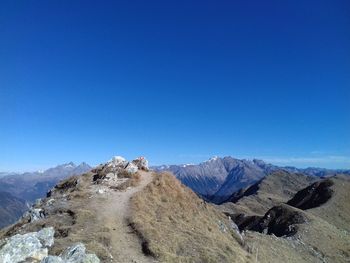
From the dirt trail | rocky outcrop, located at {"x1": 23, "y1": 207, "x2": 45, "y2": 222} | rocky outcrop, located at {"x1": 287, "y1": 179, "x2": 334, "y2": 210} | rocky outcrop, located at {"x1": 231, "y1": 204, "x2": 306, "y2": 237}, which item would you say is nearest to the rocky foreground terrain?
the dirt trail

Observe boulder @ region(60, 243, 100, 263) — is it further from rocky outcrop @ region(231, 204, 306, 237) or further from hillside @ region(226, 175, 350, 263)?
rocky outcrop @ region(231, 204, 306, 237)

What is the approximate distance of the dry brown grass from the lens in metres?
35.5

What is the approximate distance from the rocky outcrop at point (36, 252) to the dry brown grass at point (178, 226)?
21.0ft

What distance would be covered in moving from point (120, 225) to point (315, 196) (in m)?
147

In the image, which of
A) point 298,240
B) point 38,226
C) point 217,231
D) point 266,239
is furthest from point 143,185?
point 298,240

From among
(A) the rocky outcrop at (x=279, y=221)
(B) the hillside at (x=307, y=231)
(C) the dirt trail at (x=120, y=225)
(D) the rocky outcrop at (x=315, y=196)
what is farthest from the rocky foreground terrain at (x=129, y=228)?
(D) the rocky outcrop at (x=315, y=196)

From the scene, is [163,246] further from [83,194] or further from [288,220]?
[288,220]

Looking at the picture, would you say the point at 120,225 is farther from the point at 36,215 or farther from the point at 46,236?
the point at 36,215

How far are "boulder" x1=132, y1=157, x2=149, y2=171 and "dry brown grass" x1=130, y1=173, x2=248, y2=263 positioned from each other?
5.01m

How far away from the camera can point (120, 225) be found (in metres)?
38.8

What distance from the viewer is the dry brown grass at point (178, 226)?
3553cm

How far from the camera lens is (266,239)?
65.9m

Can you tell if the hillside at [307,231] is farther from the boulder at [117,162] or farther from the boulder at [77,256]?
the boulder at [77,256]

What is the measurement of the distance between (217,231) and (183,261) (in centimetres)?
1549
